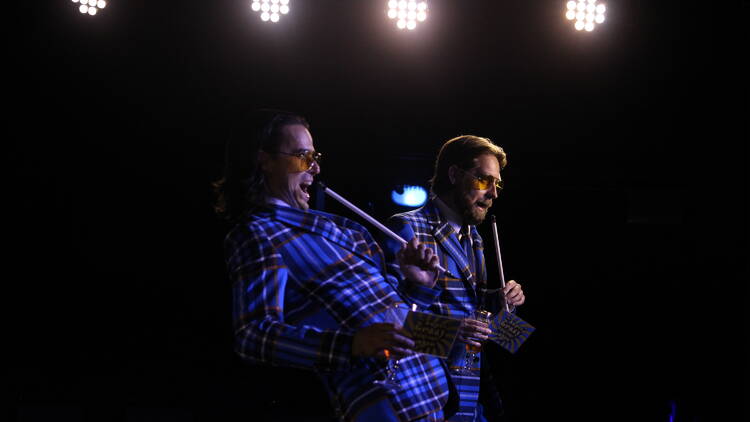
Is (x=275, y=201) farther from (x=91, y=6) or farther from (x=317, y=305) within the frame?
(x=91, y=6)

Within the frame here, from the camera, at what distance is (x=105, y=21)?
3730mm

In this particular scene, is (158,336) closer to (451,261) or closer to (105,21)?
(105,21)

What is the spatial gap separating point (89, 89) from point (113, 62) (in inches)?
8.8

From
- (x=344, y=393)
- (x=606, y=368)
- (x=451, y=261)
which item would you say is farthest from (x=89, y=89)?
(x=606, y=368)

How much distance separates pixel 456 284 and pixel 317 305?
0.85 m

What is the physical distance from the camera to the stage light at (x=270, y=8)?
148 inches

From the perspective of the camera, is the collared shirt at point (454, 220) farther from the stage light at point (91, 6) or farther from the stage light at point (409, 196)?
the stage light at point (91, 6)

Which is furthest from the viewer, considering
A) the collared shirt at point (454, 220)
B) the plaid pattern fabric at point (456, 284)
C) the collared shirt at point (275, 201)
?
the collared shirt at point (454, 220)

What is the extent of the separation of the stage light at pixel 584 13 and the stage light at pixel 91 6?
9.11 ft

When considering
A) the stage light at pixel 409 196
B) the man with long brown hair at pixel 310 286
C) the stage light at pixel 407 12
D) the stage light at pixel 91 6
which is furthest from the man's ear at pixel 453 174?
the stage light at pixel 91 6

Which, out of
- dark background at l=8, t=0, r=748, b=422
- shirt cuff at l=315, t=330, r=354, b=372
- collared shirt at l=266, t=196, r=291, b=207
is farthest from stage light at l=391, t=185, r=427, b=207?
shirt cuff at l=315, t=330, r=354, b=372

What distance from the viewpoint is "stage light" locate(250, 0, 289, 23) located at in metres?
3.77

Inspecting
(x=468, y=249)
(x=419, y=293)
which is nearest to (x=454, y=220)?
(x=468, y=249)

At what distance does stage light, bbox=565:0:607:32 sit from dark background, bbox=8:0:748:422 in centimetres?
6
